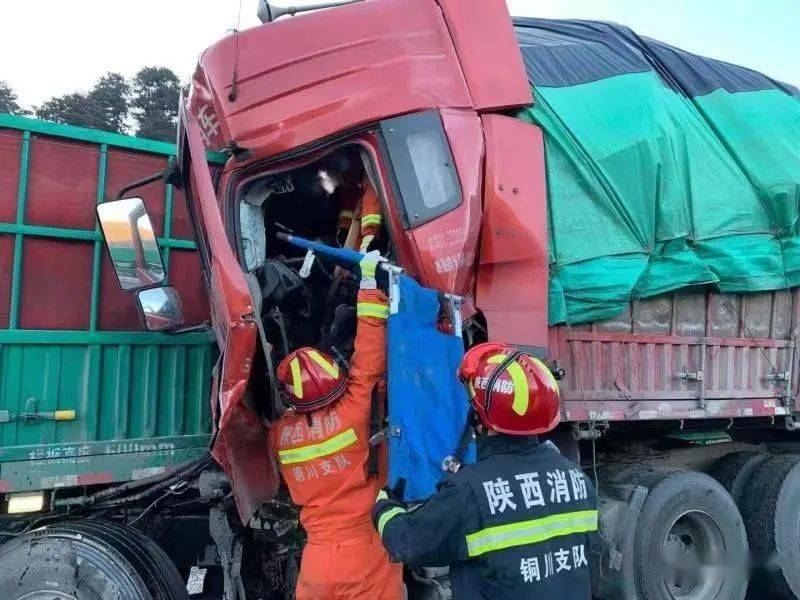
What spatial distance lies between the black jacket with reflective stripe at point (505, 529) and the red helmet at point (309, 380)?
0.84 m

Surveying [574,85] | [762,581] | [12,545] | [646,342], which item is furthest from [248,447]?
[762,581]

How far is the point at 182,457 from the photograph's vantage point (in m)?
3.47

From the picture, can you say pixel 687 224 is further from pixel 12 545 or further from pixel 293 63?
pixel 12 545

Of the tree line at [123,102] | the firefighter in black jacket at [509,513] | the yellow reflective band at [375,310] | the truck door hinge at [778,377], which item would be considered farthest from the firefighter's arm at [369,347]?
the tree line at [123,102]

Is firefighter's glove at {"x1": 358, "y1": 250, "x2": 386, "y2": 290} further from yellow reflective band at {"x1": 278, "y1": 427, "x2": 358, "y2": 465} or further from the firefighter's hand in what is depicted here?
the firefighter's hand

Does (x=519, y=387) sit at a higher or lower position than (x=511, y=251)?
lower

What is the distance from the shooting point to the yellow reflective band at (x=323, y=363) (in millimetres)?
2924

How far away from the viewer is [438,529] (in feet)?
6.66

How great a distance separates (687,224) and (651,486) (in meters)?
1.43

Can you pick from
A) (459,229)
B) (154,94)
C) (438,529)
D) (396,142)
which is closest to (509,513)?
(438,529)

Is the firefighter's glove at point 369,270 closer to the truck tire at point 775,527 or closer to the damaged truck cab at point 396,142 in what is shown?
the damaged truck cab at point 396,142

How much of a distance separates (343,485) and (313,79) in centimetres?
180

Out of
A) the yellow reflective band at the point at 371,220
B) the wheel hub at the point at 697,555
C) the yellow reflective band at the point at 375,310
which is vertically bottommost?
the wheel hub at the point at 697,555

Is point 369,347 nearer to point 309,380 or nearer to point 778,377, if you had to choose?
point 309,380
